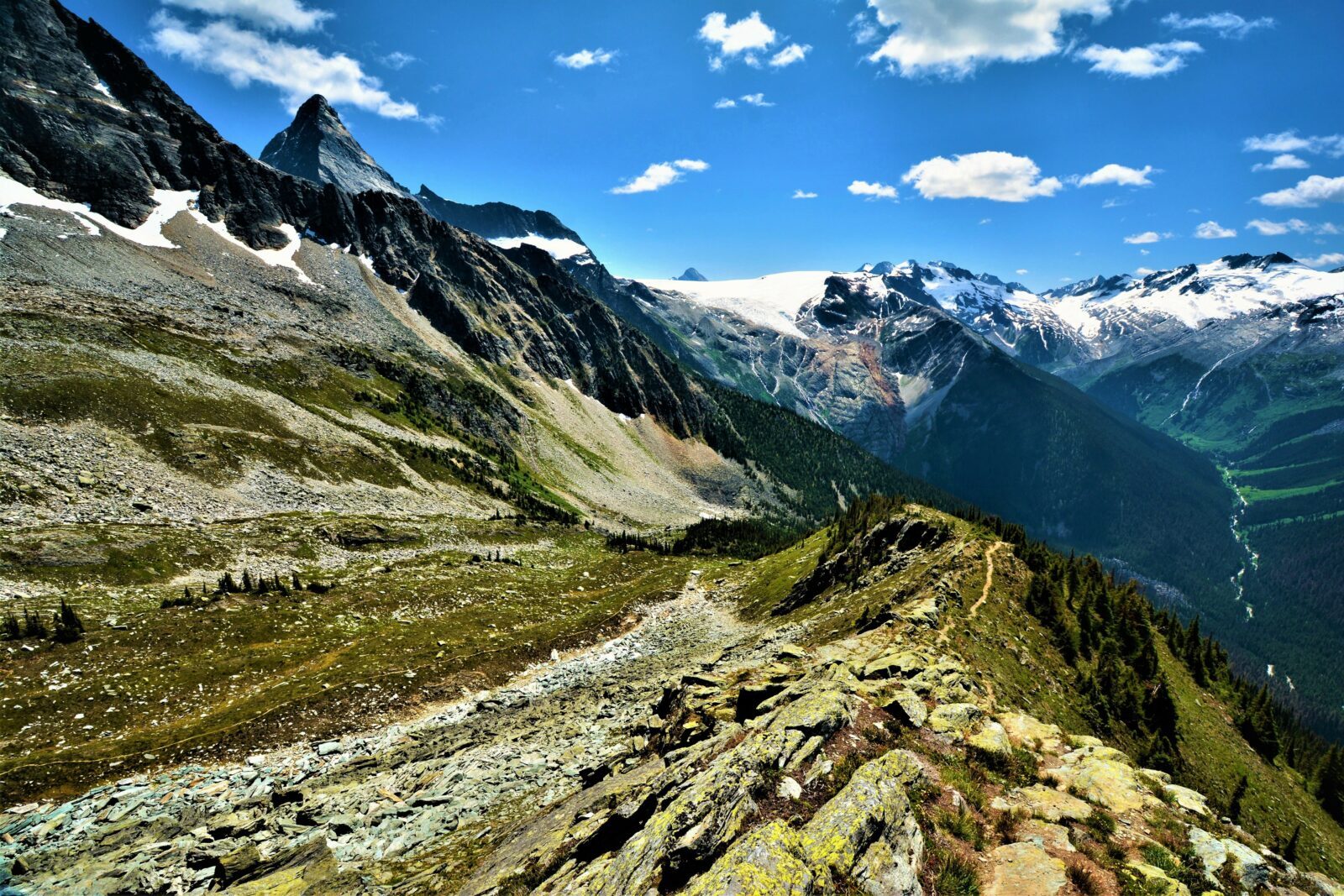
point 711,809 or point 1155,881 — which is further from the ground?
point 711,809

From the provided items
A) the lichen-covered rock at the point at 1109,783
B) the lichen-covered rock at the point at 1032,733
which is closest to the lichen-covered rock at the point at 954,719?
the lichen-covered rock at the point at 1032,733

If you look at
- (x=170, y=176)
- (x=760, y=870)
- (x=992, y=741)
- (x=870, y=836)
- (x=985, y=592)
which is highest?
(x=170, y=176)

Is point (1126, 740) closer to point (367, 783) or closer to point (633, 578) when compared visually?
point (367, 783)

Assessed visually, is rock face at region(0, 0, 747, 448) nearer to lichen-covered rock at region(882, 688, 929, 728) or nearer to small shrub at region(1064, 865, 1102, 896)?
lichen-covered rock at region(882, 688, 929, 728)

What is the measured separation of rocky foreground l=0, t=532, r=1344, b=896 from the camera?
40.6 ft

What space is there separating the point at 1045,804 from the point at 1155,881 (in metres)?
3.39

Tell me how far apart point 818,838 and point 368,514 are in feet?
247

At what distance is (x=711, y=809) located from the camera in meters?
13.3

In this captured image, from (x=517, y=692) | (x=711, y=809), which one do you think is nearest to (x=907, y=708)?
(x=711, y=809)

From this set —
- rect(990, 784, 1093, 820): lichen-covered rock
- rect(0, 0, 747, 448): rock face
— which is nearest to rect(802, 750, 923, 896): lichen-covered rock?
rect(990, 784, 1093, 820): lichen-covered rock

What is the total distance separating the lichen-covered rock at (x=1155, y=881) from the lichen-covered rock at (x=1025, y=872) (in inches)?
54.7

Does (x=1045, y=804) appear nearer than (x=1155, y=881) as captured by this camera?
No

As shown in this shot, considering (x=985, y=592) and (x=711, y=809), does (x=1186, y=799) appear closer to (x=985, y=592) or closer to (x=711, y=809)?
(x=711, y=809)

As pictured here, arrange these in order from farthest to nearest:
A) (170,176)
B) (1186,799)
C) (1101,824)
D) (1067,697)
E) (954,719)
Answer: (170,176) → (1067,697) → (954,719) → (1186,799) → (1101,824)
